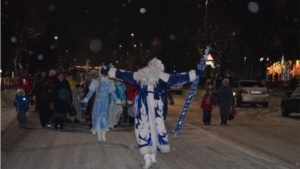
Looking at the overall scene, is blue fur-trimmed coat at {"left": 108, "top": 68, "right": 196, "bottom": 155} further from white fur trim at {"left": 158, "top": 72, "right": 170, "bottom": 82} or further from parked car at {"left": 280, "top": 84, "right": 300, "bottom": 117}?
parked car at {"left": 280, "top": 84, "right": 300, "bottom": 117}

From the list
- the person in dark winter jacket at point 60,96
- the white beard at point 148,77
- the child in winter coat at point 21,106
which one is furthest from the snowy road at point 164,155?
the white beard at point 148,77

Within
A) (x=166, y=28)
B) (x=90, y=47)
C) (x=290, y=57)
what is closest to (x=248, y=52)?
(x=290, y=57)

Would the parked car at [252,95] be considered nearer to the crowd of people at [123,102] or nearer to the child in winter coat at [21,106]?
the crowd of people at [123,102]

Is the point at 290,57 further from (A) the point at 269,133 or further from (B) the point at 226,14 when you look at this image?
(A) the point at 269,133

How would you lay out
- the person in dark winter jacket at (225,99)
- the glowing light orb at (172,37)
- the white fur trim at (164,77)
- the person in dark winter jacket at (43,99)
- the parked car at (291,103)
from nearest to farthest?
the white fur trim at (164,77)
the person in dark winter jacket at (43,99)
the person in dark winter jacket at (225,99)
the parked car at (291,103)
the glowing light orb at (172,37)

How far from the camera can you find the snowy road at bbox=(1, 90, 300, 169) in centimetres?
984

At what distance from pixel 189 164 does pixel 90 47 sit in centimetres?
18673

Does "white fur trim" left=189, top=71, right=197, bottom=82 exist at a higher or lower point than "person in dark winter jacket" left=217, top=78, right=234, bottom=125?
higher

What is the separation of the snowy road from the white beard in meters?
1.51

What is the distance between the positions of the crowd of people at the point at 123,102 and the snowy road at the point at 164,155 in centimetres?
46

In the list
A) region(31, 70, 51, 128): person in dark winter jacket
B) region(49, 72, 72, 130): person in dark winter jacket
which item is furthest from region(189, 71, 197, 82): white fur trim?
region(31, 70, 51, 128): person in dark winter jacket

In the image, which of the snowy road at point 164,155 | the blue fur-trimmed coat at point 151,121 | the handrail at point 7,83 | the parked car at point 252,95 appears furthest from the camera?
the handrail at point 7,83

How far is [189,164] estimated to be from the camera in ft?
32.3

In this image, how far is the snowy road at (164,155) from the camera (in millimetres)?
9844
